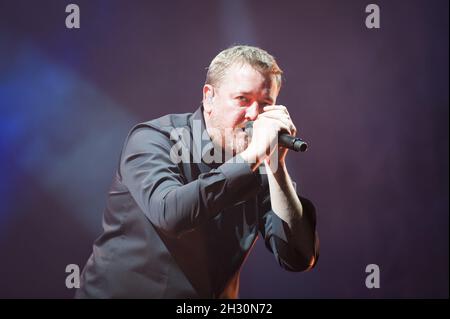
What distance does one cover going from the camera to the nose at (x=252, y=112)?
1408mm

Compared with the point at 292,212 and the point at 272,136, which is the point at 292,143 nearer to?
the point at 272,136

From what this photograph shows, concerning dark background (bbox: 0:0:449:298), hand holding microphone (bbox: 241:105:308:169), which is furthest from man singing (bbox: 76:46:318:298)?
dark background (bbox: 0:0:449:298)

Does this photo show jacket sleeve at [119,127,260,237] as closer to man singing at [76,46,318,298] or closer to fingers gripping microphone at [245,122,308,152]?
man singing at [76,46,318,298]

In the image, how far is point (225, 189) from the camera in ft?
3.85

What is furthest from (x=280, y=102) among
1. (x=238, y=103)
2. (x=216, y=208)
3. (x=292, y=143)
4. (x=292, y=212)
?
(x=216, y=208)

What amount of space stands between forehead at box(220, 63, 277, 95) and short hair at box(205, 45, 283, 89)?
0.02 m

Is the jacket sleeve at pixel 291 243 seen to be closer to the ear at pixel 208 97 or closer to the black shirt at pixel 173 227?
the black shirt at pixel 173 227

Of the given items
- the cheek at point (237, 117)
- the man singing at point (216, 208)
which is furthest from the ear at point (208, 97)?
the cheek at point (237, 117)

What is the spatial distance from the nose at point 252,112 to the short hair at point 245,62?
4.2 inches

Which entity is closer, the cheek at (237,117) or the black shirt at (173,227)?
the black shirt at (173,227)

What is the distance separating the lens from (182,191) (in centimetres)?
116

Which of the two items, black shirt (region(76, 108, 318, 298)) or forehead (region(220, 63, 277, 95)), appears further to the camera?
forehead (region(220, 63, 277, 95))

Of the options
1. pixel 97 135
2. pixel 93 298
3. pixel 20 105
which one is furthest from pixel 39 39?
pixel 93 298

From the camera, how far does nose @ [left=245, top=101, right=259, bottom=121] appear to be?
1.41m
